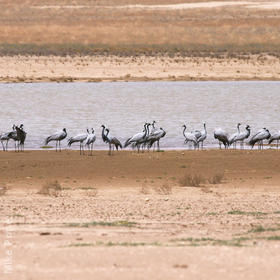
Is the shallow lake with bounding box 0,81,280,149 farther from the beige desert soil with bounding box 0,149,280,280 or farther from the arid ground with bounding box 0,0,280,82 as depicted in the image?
the beige desert soil with bounding box 0,149,280,280

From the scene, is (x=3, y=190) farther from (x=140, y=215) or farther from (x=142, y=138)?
(x=142, y=138)

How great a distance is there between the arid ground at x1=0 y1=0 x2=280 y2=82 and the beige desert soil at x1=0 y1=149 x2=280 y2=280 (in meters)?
24.2

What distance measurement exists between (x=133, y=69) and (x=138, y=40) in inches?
729

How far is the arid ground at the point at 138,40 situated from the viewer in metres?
46.0

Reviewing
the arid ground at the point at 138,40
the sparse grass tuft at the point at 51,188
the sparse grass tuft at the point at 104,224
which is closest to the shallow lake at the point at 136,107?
the arid ground at the point at 138,40

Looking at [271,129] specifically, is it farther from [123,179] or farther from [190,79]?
[190,79]

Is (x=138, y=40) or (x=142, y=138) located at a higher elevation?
(x=138, y=40)

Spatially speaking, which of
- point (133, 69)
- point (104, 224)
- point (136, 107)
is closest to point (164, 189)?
point (104, 224)

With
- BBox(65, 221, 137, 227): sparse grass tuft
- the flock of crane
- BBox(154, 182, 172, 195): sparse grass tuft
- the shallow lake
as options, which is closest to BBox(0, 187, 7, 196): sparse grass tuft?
BBox(154, 182, 172, 195): sparse grass tuft

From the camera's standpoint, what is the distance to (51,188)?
54.9 feet

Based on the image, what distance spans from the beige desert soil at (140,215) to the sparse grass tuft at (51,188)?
0.08ft

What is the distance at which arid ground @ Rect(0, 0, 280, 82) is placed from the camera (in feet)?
151

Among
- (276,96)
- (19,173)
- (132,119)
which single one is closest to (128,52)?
(276,96)

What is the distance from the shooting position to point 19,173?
18.8m
